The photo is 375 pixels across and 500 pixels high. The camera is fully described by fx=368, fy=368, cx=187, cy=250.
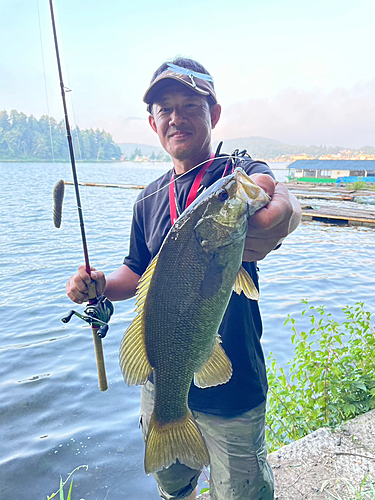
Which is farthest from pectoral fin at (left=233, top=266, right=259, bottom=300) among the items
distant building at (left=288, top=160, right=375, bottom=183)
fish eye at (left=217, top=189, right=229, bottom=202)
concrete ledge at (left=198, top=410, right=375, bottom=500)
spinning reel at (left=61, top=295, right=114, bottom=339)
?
distant building at (left=288, top=160, right=375, bottom=183)

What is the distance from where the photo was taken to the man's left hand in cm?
181

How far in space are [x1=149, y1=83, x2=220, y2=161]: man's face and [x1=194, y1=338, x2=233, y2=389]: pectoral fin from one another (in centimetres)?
134

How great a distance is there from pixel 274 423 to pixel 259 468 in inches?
99.5

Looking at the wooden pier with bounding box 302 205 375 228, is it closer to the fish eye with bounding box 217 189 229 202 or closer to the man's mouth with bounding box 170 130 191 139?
the man's mouth with bounding box 170 130 191 139

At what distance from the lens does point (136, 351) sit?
196 centimetres

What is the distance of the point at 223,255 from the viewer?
70.6 inches

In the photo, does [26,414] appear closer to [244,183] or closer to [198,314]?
[198,314]

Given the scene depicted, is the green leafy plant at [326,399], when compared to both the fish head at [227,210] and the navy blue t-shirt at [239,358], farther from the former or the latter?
the fish head at [227,210]

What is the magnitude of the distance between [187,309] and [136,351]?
1.27 ft

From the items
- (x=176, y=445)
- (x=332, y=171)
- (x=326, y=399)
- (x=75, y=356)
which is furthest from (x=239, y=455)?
(x=332, y=171)

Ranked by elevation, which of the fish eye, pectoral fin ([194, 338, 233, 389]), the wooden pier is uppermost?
the fish eye

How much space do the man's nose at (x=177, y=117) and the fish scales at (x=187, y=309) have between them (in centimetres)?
87

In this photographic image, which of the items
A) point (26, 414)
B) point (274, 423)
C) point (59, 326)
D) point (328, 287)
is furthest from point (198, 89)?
point (328, 287)

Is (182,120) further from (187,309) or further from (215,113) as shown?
(187,309)
